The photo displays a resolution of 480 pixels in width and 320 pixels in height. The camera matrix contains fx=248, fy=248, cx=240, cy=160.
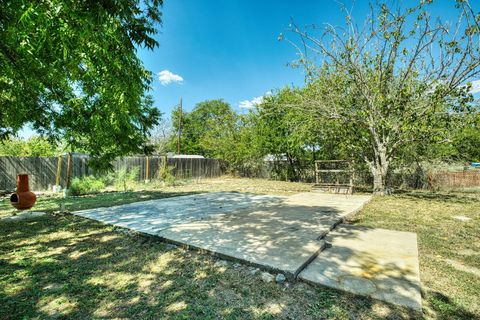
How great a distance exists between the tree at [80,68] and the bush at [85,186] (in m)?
3.18

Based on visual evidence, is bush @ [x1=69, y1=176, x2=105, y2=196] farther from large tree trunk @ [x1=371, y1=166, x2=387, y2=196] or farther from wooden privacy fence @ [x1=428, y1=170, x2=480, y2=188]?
wooden privacy fence @ [x1=428, y1=170, x2=480, y2=188]

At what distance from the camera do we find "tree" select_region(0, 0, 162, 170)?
1903mm

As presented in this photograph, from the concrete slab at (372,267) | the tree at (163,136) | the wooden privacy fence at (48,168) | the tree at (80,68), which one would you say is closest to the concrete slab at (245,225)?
the concrete slab at (372,267)

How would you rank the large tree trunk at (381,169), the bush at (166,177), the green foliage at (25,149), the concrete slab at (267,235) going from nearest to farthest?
the concrete slab at (267,235), the large tree trunk at (381,169), the bush at (166,177), the green foliage at (25,149)

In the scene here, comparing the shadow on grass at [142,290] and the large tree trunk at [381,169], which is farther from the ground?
the large tree trunk at [381,169]

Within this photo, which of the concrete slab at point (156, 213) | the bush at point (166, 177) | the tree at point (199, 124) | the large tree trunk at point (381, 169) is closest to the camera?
the concrete slab at point (156, 213)

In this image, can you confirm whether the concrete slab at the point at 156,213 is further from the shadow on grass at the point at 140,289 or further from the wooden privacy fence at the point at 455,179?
the wooden privacy fence at the point at 455,179

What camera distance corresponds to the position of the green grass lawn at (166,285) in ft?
6.22

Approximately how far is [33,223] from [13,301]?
2971mm

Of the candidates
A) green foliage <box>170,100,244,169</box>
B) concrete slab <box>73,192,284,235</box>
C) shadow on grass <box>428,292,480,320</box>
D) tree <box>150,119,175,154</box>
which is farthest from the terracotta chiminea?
tree <box>150,119,175,154</box>

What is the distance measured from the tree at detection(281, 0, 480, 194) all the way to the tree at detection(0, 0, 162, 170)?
18.7ft

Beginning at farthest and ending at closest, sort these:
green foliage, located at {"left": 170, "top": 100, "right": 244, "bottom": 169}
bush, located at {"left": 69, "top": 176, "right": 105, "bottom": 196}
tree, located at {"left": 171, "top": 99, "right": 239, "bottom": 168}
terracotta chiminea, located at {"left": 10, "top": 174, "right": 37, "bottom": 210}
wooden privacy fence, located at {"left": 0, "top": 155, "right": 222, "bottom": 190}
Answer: tree, located at {"left": 171, "top": 99, "right": 239, "bottom": 168}, green foliage, located at {"left": 170, "top": 100, "right": 244, "bottom": 169}, wooden privacy fence, located at {"left": 0, "top": 155, "right": 222, "bottom": 190}, bush, located at {"left": 69, "top": 176, "right": 105, "bottom": 196}, terracotta chiminea, located at {"left": 10, "top": 174, "right": 37, "bottom": 210}

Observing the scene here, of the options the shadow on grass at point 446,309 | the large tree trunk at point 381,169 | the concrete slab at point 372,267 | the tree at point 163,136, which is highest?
the tree at point 163,136

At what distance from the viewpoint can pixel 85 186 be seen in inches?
342
